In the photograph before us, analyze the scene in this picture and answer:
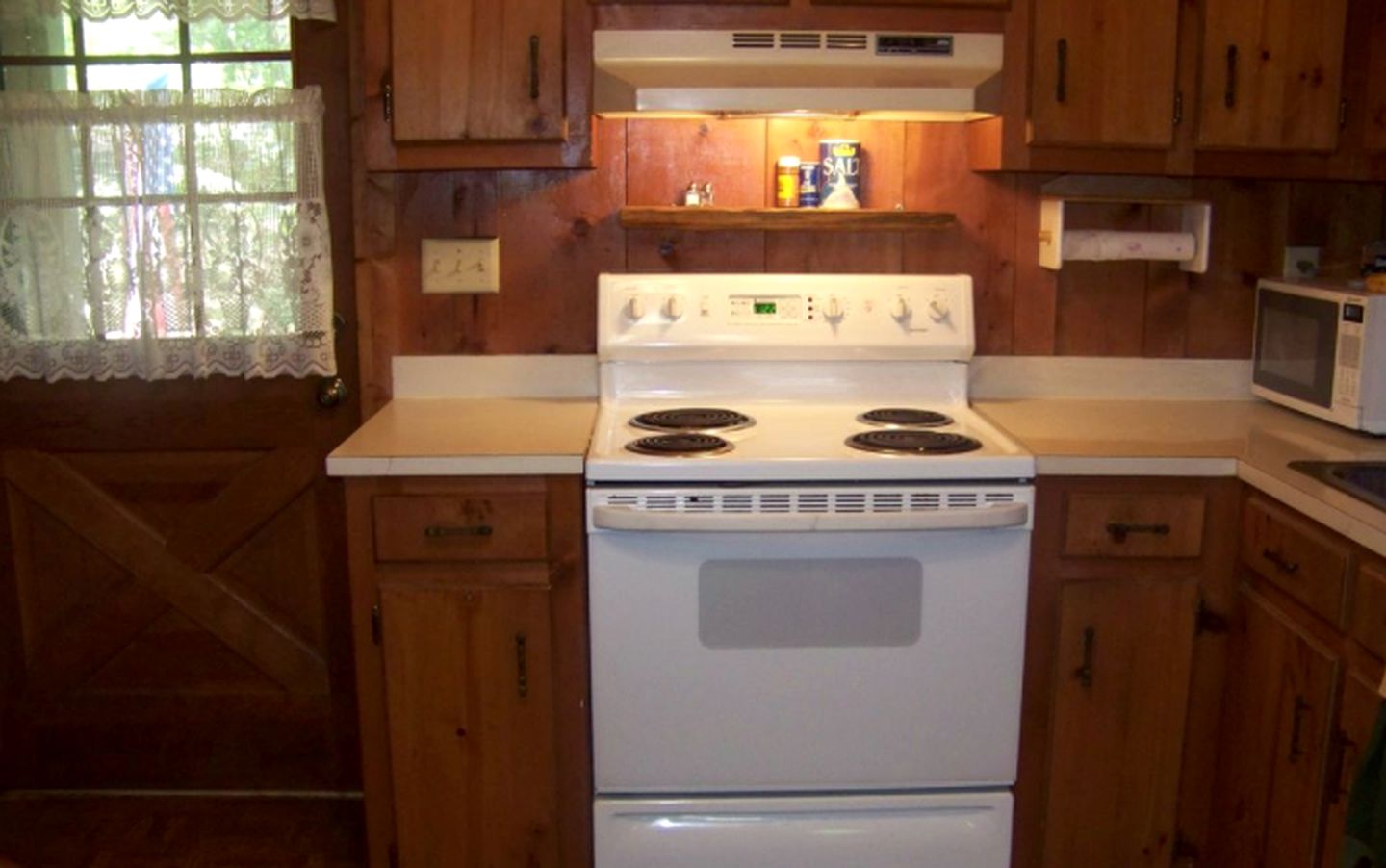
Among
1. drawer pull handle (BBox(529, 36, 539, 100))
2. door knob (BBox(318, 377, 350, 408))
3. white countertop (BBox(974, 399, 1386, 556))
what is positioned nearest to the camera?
white countertop (BBox(974, 399, 1386, 556))

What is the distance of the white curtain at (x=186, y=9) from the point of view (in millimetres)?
2391

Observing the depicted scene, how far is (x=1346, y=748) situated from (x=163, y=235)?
7.26 ft

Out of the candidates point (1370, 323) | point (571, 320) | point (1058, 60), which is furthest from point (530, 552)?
point (1370, 323)

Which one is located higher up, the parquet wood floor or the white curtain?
the white curtain

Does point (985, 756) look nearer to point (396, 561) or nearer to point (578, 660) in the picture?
point (578, 660)

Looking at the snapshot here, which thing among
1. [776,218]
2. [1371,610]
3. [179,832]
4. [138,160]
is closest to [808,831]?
[1371,610]

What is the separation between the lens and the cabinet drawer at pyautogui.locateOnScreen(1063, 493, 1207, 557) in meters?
2.15

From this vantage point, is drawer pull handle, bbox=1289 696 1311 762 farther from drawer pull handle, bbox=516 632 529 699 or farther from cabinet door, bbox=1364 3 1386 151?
drawer pull handle, bbox=516 632 529 699

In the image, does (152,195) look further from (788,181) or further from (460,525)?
(788,181)

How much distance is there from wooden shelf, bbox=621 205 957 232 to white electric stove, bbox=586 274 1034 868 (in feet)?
1.43

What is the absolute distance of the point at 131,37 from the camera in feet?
8.14

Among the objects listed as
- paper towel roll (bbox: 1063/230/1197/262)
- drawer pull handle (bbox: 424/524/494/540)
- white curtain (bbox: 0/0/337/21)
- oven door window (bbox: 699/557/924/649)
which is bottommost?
oven door window (bbox: 699/557/924/649)

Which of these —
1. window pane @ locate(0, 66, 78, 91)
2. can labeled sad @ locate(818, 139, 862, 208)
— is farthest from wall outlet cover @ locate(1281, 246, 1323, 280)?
window pane @ locate(0, 66, 78, 91)

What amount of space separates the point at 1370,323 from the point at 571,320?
57.3 inches
